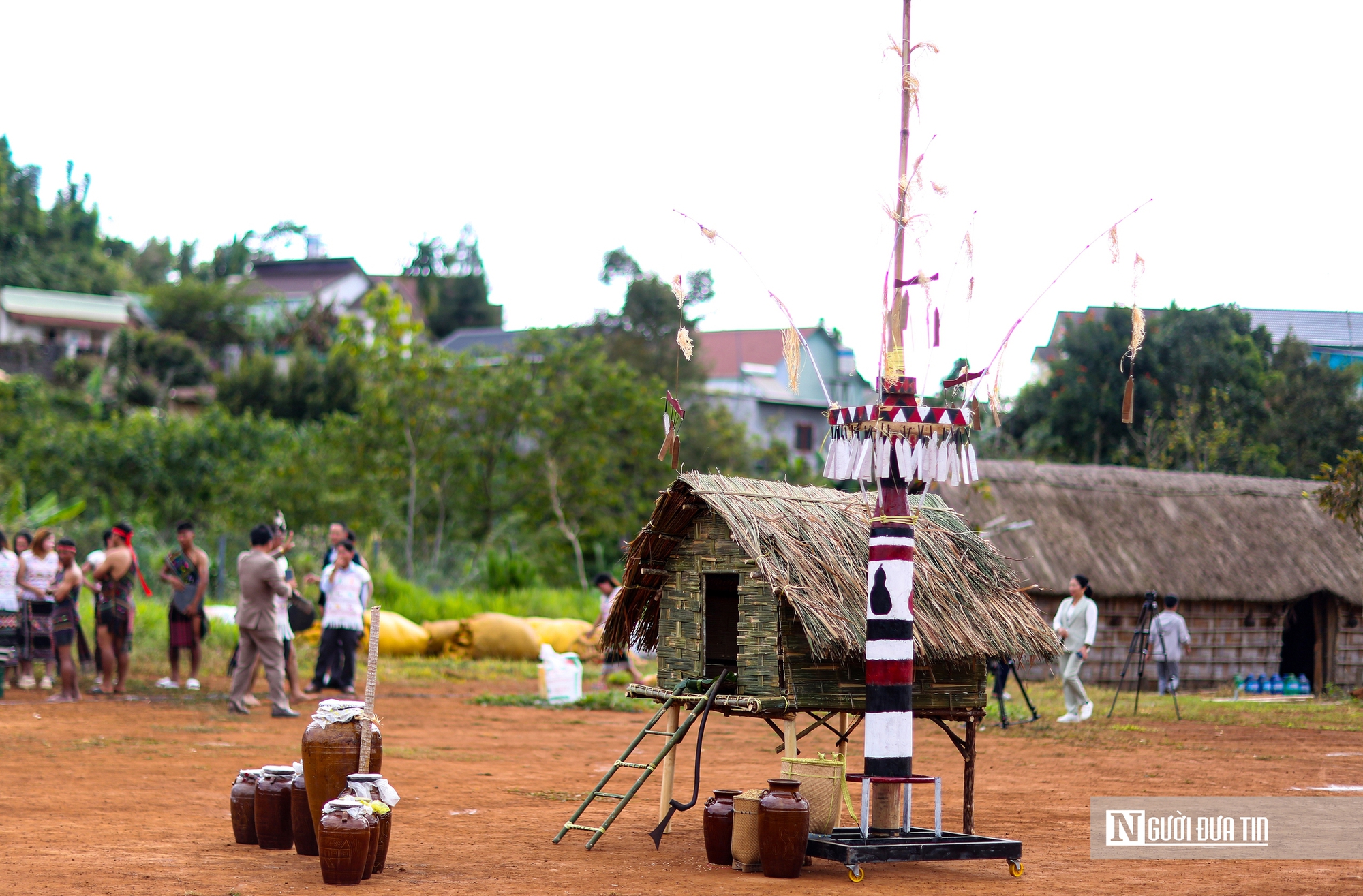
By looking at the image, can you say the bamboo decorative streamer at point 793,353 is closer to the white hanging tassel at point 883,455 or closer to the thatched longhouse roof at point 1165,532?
the white hanging tassel at point 883,455

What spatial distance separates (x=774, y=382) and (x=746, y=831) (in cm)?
4444

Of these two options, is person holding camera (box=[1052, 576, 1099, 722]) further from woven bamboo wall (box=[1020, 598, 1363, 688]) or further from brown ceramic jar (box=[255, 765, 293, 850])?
brown ceramic jar (box=[255, 765, 293, 850])

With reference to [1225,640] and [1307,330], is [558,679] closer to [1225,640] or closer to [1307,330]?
[1225,640]

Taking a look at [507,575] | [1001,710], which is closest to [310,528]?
[507,575]

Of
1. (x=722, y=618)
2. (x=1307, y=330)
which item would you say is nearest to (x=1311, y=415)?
(x=1307, y=330)

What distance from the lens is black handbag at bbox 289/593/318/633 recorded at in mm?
16078

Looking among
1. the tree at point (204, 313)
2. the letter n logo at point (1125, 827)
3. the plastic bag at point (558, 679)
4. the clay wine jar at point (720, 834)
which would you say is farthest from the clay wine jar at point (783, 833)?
the tree at point (204, 313)

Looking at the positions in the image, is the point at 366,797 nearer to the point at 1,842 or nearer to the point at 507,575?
the point at 1,842

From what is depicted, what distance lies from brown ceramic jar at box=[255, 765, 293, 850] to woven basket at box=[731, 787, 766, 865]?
2.65m

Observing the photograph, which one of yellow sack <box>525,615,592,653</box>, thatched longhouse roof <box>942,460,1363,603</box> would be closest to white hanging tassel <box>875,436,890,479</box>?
thatched longhouse roof <box>942,460,1363,603</box>

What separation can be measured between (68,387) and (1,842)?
1692 inches

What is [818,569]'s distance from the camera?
888 centimetres

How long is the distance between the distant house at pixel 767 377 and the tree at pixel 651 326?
1.60m

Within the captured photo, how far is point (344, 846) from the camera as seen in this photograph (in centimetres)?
705
